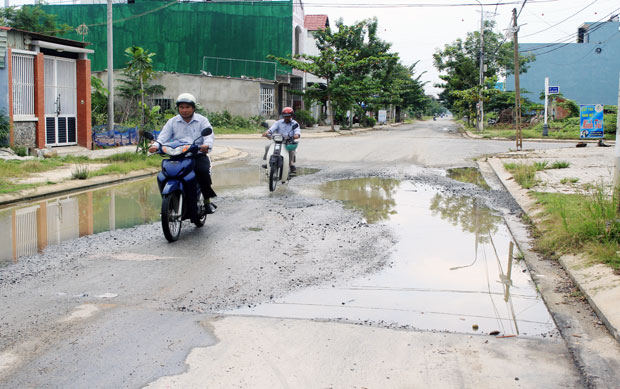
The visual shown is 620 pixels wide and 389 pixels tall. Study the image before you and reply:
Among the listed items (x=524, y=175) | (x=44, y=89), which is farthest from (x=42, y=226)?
(x=44, y=89)

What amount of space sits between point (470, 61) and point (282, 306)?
51620mm

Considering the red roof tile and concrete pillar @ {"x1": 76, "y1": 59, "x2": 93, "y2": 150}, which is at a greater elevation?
the red roof tile

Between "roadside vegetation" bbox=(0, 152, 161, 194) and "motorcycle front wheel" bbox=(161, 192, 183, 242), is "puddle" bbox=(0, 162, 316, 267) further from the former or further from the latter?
"motorcycle front wheel" bbox=(161, 192, 183, 242)

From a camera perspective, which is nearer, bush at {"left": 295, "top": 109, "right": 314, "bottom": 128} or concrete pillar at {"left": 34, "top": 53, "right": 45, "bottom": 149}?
concrete pillar at {"left": 34, "top": 53, "right": 45, "bottom": 149}

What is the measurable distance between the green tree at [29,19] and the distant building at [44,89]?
22.3 metres

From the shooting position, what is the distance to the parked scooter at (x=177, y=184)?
305 inches

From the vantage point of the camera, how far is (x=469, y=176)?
639 inches

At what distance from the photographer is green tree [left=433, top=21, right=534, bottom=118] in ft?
175

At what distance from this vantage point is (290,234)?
8.45 meters

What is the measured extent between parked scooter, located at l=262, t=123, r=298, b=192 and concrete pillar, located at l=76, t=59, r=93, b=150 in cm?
1032

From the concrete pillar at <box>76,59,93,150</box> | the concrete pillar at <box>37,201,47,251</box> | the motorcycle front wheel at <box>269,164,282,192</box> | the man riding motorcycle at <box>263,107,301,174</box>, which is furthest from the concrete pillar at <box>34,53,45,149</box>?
the motorcycle front wheel at <box>269,164,282,192</box>

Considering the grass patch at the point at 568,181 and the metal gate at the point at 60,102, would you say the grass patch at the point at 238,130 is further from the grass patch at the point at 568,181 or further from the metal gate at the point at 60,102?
the grass patch at the point at 568,181

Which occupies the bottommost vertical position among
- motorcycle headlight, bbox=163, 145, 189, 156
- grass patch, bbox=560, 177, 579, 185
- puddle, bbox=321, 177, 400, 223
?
puddle, bbox=321, 177, 400, 223

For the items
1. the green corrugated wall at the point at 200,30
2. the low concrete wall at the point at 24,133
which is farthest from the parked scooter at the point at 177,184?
the green corrugated wall at the point at 200,30
